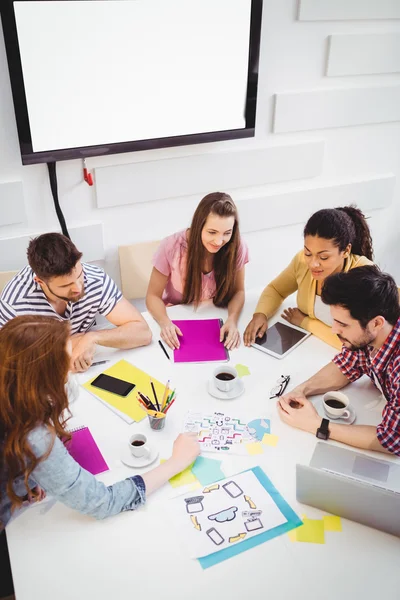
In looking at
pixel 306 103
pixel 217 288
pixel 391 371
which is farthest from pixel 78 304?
pixel 306 103

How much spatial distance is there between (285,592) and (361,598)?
168 mm

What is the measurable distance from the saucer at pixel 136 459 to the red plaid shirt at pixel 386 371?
639 mm

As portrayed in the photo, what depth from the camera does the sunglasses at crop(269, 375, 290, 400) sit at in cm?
172

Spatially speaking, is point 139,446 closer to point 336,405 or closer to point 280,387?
point 280,387

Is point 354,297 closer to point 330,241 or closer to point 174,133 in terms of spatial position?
point 330,241

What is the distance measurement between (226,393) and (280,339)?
16.1 inches

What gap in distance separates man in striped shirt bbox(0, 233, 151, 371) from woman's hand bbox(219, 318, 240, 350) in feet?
0.93

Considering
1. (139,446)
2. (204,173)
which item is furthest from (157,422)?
(204,173)

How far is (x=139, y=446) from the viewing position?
4.84ft

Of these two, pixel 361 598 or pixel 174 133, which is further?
pixel 174 133

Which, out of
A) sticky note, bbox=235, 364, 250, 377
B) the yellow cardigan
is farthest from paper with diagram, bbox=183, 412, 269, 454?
the yellow cardigan

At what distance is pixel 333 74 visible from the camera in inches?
116

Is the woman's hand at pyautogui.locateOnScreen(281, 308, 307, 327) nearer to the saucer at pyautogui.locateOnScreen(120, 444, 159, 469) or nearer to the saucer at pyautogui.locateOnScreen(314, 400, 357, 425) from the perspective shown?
the saucer at pyautogui.locateOnScreen(314, 400, 357, 425)

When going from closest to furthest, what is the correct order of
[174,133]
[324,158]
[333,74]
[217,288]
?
[217,288] < [174,133] < [333,74] < [324,158]
